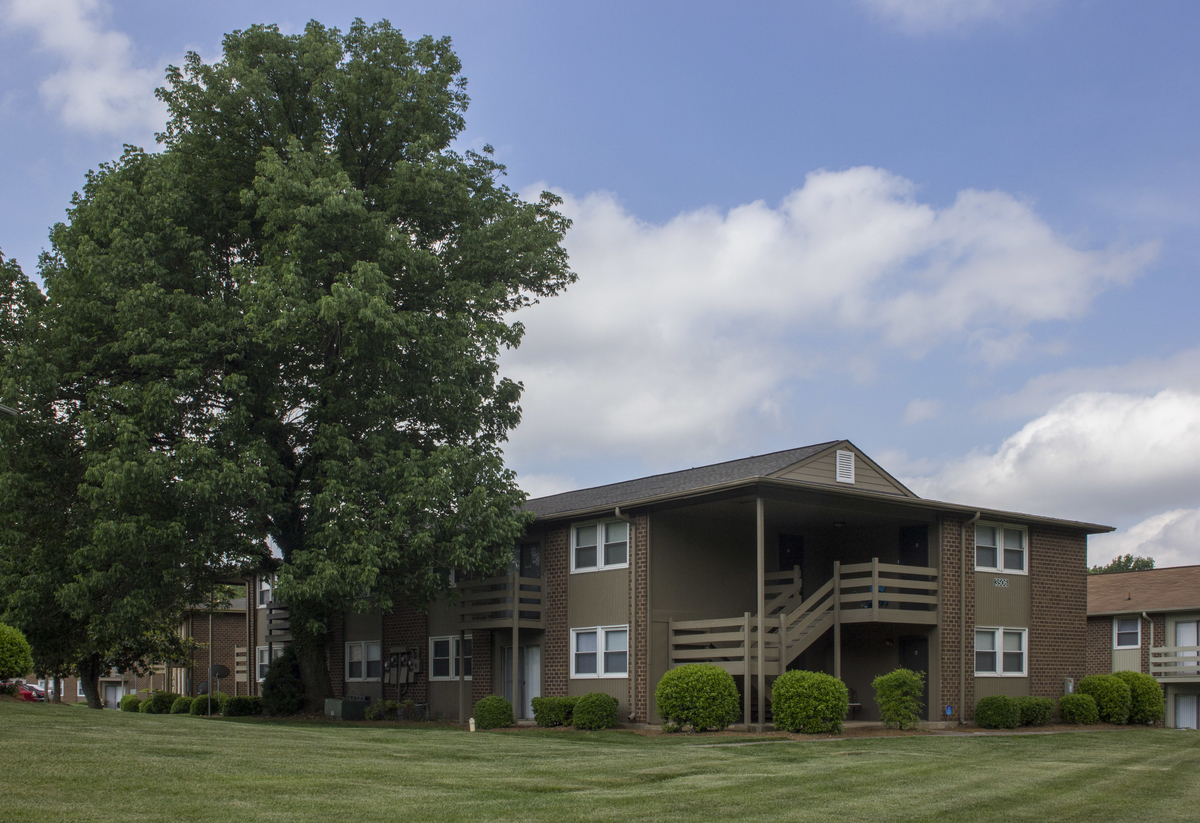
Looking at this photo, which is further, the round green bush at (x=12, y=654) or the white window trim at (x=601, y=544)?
the white window trim at (x=601, y=544)

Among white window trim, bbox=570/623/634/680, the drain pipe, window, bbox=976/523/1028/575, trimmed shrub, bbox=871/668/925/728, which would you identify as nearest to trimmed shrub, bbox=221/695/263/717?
white window trim, bbox=570/623/634/680

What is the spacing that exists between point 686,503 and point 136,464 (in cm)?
1092

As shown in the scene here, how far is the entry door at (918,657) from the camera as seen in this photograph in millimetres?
25453

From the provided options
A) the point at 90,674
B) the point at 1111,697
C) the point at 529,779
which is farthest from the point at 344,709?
the point at 1111,697

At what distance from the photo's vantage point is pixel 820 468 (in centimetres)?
2508

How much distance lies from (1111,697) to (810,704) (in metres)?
9.89

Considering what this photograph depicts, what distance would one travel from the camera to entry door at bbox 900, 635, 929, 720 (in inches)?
1002

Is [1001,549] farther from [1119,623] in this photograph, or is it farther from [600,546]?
[1119,623]

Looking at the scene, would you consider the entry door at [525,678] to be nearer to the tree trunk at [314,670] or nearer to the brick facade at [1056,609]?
the tree trunk at [314,670]

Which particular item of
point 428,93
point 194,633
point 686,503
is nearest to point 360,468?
point 686,503

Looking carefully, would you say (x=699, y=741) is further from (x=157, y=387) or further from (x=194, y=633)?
(x=194, y=633)

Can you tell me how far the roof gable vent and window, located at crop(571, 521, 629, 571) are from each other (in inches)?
196

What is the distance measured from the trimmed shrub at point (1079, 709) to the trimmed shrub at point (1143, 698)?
1.28 m

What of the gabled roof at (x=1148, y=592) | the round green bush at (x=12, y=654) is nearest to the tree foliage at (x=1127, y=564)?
the gabled roof at (x=1148, y=592)
